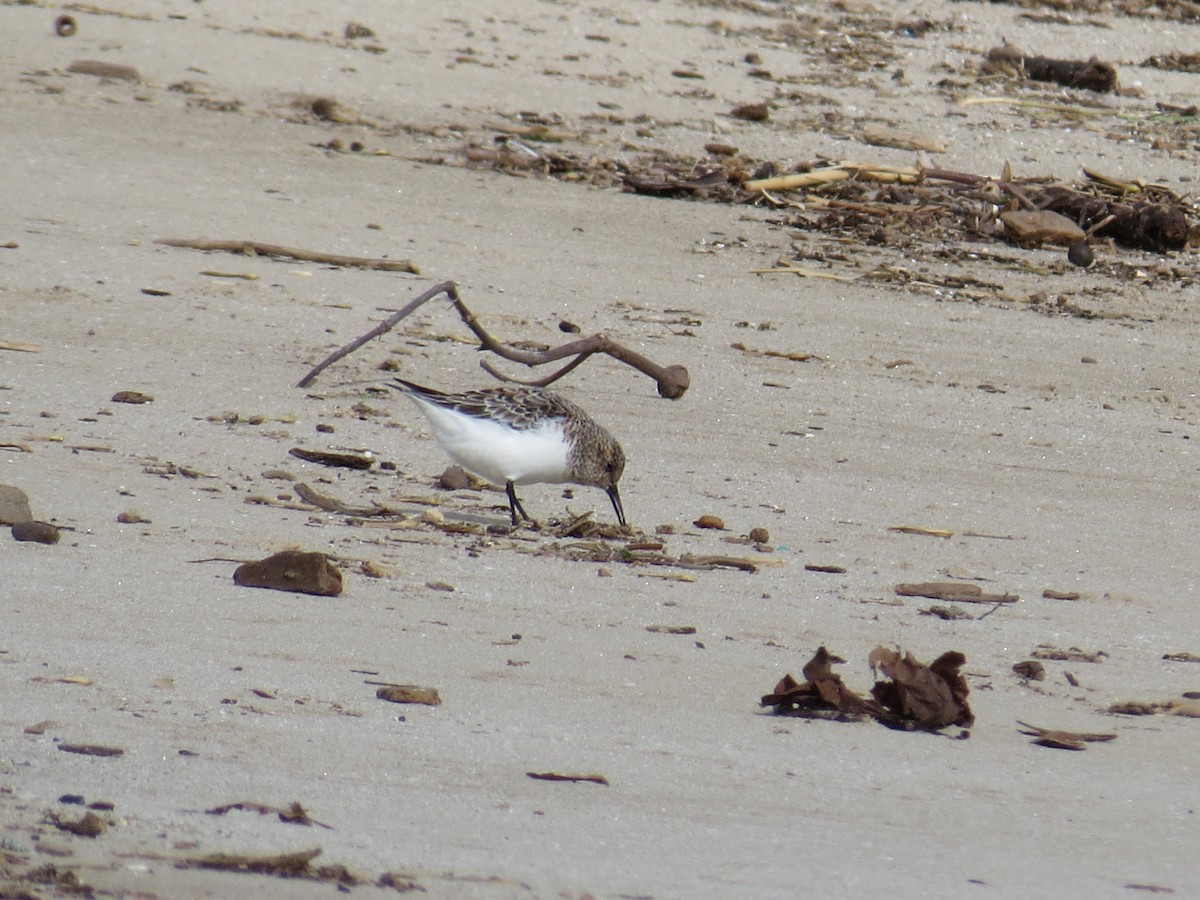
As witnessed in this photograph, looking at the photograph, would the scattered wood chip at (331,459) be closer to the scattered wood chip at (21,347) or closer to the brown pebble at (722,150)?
the scattered wood chip at (21,347)

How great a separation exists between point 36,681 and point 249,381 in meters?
2.95

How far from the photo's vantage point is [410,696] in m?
3.50

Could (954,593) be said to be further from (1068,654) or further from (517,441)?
(517,441)

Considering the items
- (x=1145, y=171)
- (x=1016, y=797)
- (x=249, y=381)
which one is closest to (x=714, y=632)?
(x=1016, y=797)

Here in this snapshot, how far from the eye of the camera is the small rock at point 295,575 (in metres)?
4.14

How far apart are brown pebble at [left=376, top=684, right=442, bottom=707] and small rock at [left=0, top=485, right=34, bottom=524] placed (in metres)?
1.32

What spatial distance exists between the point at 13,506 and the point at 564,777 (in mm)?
1857

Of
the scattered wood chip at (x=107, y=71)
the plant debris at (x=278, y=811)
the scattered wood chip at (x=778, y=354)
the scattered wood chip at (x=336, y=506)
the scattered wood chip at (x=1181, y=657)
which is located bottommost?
the scattered wood chip at (x=336, y=506)

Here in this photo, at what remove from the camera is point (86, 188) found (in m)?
8.26

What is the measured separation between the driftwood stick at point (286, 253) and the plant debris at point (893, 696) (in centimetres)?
429

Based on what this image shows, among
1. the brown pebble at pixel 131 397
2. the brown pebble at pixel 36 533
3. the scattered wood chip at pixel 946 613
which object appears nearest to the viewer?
the brown pebble at pixel 36 533

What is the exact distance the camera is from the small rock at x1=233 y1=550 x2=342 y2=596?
4141 mm

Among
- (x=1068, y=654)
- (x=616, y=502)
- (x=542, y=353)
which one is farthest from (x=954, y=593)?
(x=542, y=353)

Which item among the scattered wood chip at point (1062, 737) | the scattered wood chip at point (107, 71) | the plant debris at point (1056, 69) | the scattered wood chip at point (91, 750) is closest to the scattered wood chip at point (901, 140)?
the plant debris at point (1056, 69)
